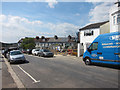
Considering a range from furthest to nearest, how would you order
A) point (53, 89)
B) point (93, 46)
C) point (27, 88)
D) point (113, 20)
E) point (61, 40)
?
point (61, 40)
point (113, 20)
point (93, 46)
point (27, 88)
point (53, 89)

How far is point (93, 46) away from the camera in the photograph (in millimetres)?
10180

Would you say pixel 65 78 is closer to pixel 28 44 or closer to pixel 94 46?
pixel 94 46

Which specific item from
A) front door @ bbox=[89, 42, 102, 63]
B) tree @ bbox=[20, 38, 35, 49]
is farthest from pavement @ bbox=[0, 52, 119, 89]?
tree @ bbox=[20, 38, 35, 49]

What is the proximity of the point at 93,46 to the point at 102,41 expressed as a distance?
1111 mm

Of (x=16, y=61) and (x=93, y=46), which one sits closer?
(x=93, y=46)

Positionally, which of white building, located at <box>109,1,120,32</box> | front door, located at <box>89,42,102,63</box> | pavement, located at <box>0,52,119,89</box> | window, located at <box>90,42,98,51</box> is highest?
white building, located at <box>109,1,120,32</box>

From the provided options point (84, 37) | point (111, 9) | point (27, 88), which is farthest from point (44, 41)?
point (27, 88)

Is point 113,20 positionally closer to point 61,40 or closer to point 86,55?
A: point 86,55

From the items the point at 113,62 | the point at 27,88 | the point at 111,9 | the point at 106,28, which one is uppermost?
the point at 111,9

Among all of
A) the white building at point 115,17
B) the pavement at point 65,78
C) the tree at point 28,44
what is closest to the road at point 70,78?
the pavement at point 65,78

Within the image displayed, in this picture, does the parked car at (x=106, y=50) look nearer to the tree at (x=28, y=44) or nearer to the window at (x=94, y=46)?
the window at (x=94, y=46)

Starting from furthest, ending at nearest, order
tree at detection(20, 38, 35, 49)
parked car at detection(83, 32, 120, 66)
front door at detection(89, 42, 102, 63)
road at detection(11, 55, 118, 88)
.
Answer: tree at detection(20, 38, 35, 49), front door at detection(89, 42, 102, 63), parked car at detection(83, 32, 120, 66), road at detection(11, 55, 118, 88)

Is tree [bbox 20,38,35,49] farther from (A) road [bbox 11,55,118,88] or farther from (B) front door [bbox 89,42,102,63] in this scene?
(B) front door [bbox 89,42,102,63]

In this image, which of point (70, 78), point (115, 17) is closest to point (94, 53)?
point (70, 78)
